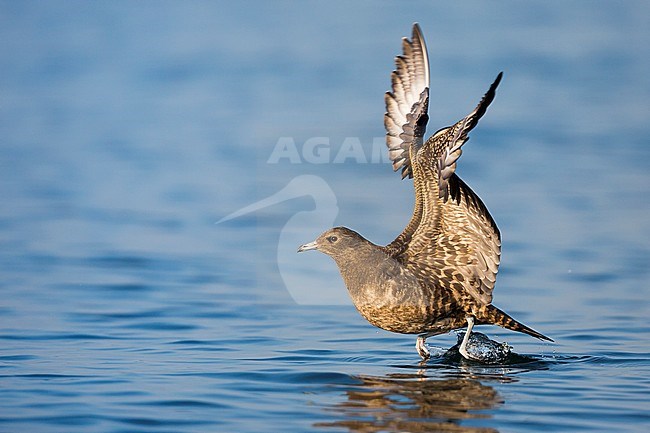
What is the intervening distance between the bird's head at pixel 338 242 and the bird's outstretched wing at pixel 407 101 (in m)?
0.79

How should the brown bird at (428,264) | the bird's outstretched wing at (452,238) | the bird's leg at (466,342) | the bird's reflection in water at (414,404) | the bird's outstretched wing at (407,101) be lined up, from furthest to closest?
the bird's outstretched wing at (407,101) → the bird's leg at (466,342) → the brown bird at (428,264) → the bird's outstretched wing at (452,238) → the bird's reflection in water at (414,404)

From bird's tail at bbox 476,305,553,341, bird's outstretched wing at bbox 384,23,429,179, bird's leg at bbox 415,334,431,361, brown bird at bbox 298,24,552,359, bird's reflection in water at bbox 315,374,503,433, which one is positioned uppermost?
bird's outstretched wing at bbox 384,23,429,179

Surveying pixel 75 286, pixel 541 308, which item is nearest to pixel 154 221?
pixel 75 286

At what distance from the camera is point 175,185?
1595 cm

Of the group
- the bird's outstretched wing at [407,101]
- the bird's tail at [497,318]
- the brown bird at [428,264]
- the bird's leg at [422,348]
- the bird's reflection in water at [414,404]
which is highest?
the bird's outstretched wing at [407,101]

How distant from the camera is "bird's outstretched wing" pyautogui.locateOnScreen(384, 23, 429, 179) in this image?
9.24 metres

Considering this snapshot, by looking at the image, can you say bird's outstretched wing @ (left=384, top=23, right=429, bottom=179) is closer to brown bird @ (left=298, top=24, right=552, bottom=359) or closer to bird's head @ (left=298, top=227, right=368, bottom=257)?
brown bird @ (left=298, top=24, right=552, bottom=359)

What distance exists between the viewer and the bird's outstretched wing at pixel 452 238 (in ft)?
27.7

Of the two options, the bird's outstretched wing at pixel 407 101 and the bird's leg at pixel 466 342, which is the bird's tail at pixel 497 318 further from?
the bird's outstretched wing at pixel 407 101

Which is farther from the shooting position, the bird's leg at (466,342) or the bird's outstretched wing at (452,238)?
the bird's leg at (466,342)

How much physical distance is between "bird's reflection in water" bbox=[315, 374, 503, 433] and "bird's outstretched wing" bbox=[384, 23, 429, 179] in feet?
6.27

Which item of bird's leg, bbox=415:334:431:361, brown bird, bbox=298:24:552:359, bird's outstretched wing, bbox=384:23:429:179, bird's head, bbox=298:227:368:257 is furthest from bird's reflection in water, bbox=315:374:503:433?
bird's outstretched wing, bbox=384:23:429:179

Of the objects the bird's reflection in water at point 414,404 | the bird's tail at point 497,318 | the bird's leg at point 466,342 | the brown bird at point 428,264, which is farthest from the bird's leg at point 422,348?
the bird's reflection in water at point 414,404

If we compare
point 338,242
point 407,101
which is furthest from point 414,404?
point 407,101
